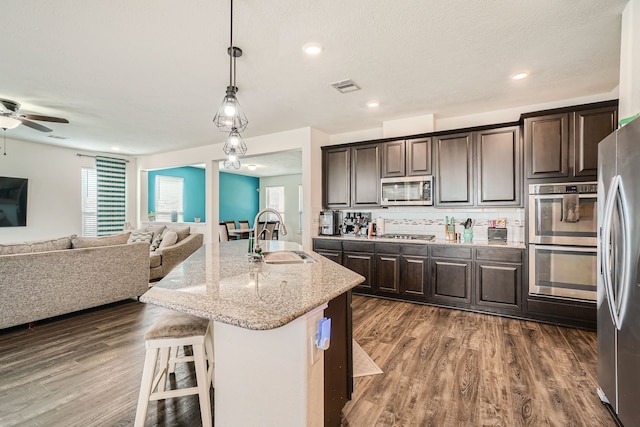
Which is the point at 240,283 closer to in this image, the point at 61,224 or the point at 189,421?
the point at 189,421

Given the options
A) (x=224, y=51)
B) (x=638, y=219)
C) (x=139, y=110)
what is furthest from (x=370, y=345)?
(x=139, y=110)

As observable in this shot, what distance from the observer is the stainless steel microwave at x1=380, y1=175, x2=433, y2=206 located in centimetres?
402

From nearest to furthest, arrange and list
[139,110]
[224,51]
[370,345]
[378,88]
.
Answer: [224,51]
[370,345]
[378,88]
[139,110]

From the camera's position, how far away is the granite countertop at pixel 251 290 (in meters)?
1.08

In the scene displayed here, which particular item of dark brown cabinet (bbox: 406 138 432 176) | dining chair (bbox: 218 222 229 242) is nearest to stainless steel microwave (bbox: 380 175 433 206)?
dark brown cabinet (bbox: 406 138 432 176)

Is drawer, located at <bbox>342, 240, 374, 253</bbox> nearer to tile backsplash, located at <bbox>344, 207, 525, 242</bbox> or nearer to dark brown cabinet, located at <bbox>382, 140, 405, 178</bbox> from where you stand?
tile backsplash, located at <bbox>344, 207, 525, 242</bbox>

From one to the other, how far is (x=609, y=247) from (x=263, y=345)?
1962mm

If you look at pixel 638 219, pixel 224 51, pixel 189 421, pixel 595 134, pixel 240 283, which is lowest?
pixel 189 421

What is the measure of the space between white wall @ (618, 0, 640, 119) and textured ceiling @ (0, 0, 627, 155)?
0.32 ft

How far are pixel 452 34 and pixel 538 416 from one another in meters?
2.60

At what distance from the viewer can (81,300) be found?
137 inches

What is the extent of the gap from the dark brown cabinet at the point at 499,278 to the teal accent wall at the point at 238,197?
25.1ft

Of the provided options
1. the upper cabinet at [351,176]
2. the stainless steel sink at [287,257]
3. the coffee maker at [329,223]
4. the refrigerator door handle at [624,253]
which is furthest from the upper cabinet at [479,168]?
the stainless steel sink at [287,257]

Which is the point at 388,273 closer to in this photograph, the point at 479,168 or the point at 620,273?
the point at 479,168
